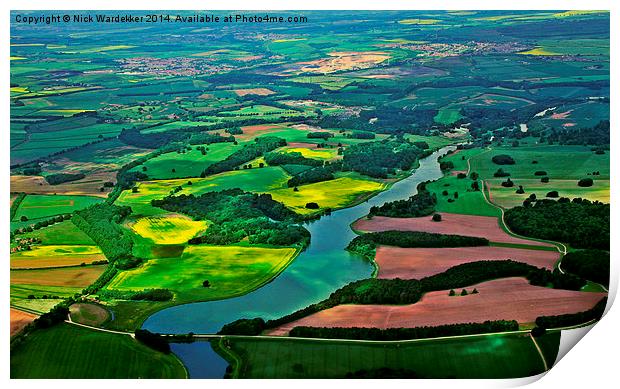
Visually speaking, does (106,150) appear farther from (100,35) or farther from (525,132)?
(525,132)

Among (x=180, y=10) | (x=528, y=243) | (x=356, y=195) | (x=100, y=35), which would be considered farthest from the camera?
(x=100, y=35)

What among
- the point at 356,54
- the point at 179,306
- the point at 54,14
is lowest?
the point at 179,306

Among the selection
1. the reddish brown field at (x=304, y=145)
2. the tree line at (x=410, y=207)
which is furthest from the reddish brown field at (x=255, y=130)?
the tree line at (x=410, y=207)

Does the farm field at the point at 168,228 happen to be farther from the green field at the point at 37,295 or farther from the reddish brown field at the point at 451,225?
the reddish brown field at the point at 451,225

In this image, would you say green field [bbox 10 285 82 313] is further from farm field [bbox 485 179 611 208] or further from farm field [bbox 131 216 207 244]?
farm field [bbox 485 179 611 208]

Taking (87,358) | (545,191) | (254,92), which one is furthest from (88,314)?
(254,92)

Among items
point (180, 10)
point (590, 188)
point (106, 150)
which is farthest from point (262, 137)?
point (590, 188)
